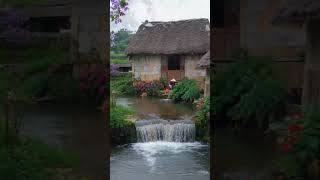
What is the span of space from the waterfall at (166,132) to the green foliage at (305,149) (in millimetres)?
4979

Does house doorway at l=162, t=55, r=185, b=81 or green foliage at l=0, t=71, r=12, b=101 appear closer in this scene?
green foliage at l=0, t=71, r=12, b=101

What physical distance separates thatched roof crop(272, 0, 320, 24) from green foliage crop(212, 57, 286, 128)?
0.32 m

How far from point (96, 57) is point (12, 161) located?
41.8 inches

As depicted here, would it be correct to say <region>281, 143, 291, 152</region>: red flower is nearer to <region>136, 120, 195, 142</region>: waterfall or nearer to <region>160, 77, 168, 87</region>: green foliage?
<region>136, 120, 195, 142</region>: waterfall

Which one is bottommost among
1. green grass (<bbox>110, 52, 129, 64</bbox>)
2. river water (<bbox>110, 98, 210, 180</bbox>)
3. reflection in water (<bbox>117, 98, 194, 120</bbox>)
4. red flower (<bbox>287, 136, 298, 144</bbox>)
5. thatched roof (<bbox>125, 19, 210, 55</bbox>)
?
river water (<bbox>110, 98, 210, 180</bbox>)

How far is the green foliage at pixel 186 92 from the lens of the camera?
43.2 feet

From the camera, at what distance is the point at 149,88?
15805 mm

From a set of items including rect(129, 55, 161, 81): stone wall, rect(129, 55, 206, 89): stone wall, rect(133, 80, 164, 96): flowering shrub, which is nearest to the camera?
rect(133, 80, 164, 96): flowering shrub

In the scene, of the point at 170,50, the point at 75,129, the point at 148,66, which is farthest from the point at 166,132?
the point at 148,66

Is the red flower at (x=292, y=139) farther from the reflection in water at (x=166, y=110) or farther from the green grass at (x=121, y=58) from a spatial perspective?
the green grass at (x=121, y=58)

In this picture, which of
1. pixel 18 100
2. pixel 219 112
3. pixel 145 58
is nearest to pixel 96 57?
pixel 18 100

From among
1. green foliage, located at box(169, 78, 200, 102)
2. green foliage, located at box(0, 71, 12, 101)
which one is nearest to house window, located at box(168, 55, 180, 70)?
green foliage, located at box(169, 78, 200, 102)

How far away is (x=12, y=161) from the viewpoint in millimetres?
3361

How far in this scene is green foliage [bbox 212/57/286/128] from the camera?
12.3 ft
